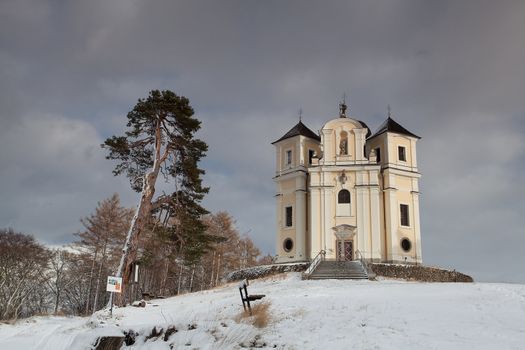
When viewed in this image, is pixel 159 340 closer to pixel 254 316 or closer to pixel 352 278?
pixel 254 316

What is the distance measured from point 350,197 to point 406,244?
18.2 feet

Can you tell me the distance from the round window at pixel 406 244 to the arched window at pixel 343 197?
5.18m

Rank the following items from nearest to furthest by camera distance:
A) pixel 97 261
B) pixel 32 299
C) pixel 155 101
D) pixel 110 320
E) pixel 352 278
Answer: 1. pixel 110 320
2. pixel 155 101
3. pixel 352 278
4. pixel 97 261
5. pixel 32 299

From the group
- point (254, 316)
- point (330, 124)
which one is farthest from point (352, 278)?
point (254, 316)

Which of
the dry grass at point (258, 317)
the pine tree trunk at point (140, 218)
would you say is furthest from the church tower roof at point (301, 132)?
the dry grass at point (258, 317)

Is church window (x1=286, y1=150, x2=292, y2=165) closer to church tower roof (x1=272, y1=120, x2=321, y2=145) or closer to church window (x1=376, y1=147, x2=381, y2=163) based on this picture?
church tower roof (x1=272, y1=120, x2=321, y2=145)

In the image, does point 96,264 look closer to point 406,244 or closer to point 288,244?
point 288,244

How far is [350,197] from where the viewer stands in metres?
41.1

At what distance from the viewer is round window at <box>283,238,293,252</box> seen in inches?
1651

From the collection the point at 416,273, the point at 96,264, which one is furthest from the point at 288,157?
the point at 96,264

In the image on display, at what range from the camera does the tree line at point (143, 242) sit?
26.8 m

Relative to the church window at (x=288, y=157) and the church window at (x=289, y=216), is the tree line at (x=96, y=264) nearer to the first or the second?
the church window at (x=289, y=216)

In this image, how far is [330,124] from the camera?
43188 millimetres

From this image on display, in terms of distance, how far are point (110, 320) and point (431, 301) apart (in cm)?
1168
